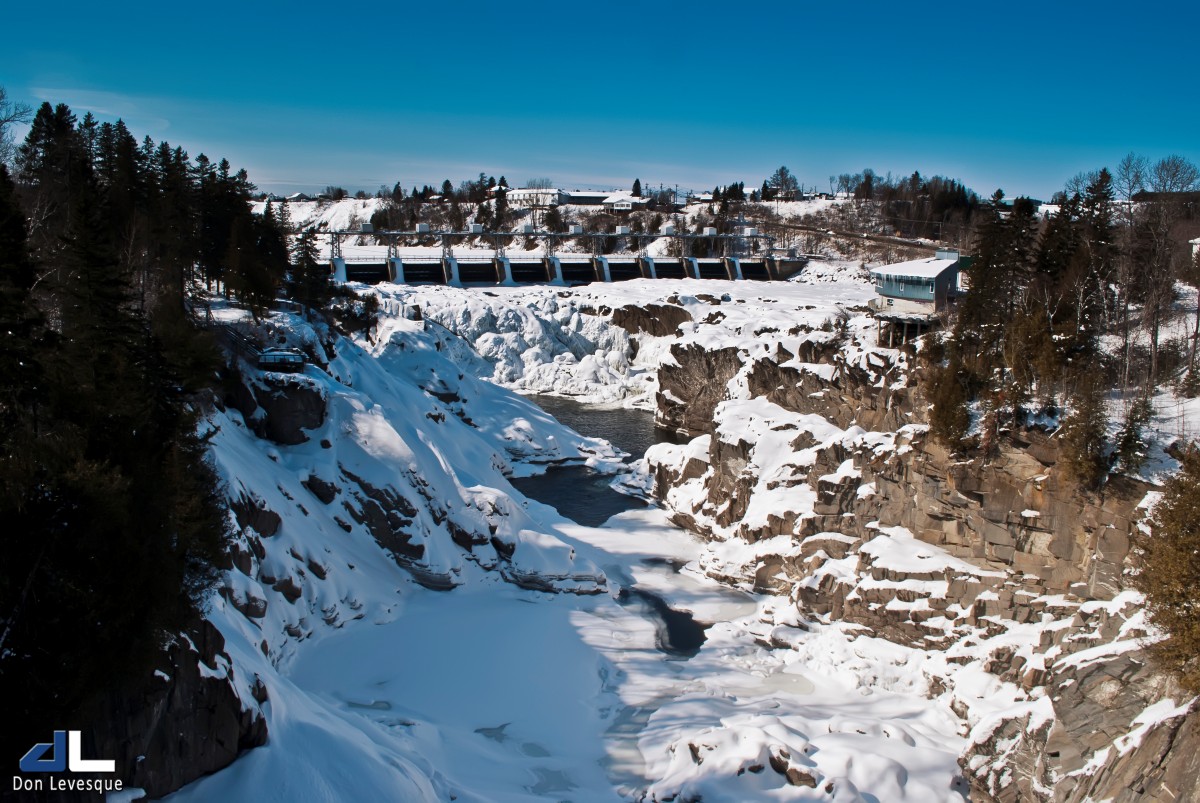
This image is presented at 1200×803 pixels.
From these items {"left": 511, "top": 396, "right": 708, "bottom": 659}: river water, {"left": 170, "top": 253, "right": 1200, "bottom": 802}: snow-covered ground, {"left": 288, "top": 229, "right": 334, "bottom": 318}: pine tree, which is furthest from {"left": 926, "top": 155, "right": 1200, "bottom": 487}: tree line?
{"left": 288, "top": 229, "right": 334, "bottom": 318}: pine tree

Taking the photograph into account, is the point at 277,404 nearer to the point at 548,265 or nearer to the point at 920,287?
the point at 920,287

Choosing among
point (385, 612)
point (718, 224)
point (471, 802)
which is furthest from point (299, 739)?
point (718, 224)

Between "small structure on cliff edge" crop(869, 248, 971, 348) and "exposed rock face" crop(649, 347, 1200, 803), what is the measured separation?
4.77 m

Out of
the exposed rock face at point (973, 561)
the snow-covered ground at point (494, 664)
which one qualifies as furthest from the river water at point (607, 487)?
the exposed rock face at point (973, 561)

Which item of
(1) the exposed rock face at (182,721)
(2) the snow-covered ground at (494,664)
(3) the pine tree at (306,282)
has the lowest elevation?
(2) the snow-covered ground at (494,664)

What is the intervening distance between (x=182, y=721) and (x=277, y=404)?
47.9 feet

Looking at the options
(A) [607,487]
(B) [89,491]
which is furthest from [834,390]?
(B) [89,491]

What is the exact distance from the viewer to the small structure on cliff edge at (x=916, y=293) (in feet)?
115

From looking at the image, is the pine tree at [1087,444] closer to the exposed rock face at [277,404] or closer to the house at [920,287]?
the house at [920,287]

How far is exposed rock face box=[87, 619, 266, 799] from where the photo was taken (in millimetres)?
9945

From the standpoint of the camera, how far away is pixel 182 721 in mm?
→ 10891

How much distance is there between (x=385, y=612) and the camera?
70.6 ft

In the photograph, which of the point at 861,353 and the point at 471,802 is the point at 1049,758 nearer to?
the point at 471,802

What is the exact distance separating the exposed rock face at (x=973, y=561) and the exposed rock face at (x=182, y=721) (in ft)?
48.4
